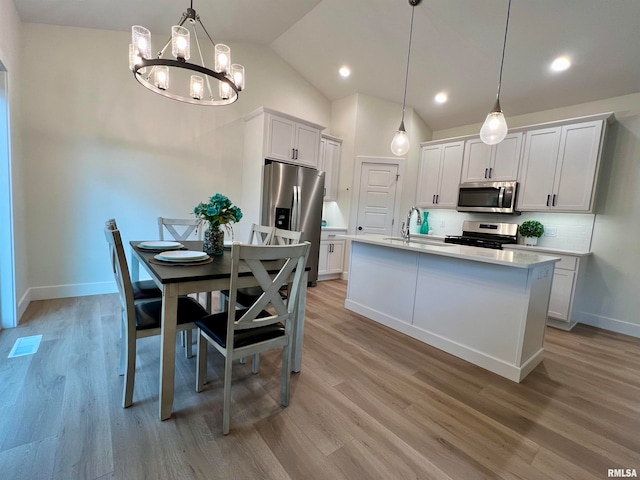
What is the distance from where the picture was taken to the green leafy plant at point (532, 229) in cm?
386

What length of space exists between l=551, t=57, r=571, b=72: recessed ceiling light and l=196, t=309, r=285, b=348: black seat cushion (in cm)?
414

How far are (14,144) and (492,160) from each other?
550 cm

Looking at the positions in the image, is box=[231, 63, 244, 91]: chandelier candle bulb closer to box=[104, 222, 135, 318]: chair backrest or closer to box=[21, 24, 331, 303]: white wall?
box=[104, 222, 135, 318]: chair backrest

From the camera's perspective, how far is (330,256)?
4949mm

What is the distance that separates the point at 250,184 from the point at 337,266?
203 cm

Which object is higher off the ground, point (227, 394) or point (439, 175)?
point (439, 175)

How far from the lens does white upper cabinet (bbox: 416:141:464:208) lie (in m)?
4.59

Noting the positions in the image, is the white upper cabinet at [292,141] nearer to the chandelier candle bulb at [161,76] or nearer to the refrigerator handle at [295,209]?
the refrigerator handle at [295,209]

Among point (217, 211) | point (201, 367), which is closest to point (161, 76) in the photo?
point (217, 211)

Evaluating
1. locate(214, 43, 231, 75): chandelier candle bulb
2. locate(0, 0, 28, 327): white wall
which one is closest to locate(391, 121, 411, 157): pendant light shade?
locate(214, 43, 231, 75): chandelier candle bulb

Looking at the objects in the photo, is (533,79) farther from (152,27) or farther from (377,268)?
(152,27)

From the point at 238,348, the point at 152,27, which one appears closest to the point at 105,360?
the point at 238,348

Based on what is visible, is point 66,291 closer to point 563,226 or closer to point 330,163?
point 330,163

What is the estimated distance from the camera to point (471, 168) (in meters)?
4.39
